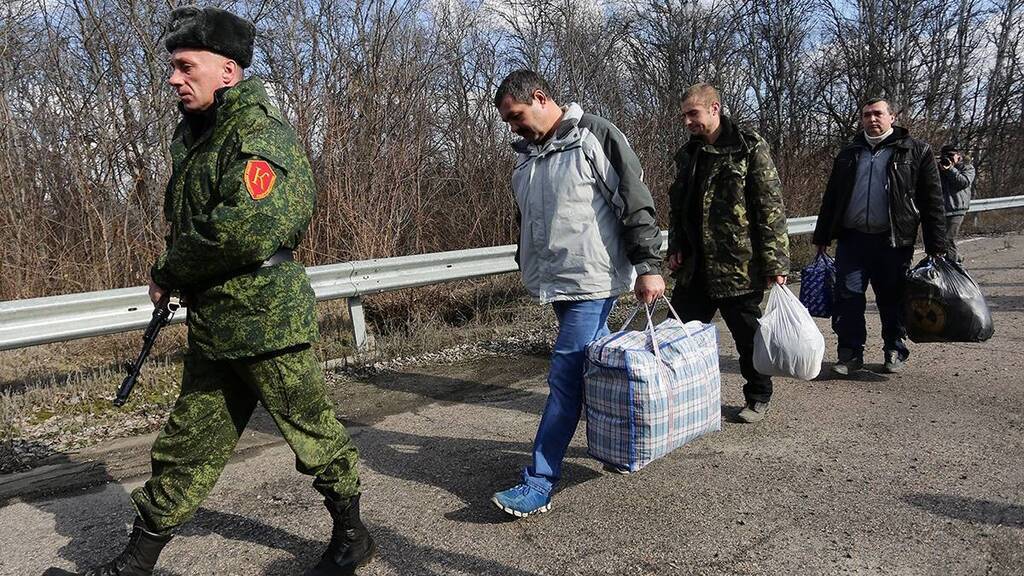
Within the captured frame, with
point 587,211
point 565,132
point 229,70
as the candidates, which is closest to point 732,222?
point 587,211

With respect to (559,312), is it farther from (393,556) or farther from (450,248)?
(450,248)

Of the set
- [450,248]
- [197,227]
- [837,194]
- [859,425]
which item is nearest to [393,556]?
[197,227]

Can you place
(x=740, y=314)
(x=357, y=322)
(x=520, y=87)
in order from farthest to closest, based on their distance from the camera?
(x=357, y=322)
(x=740, y=314)
(x=520, y=87)

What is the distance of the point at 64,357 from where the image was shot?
5.48 m

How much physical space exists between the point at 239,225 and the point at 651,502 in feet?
6.61

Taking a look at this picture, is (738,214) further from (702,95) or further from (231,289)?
(231,289)

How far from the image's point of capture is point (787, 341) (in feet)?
12.1

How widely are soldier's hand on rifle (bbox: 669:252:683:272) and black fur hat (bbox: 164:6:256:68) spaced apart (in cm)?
264

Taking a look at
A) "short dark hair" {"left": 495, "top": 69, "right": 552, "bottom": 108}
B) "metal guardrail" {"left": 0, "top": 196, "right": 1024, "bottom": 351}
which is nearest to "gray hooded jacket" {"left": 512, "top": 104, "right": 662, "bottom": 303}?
"short dark hair" {"left": 495, "top": 69, "right": 552, "bottom": 108}

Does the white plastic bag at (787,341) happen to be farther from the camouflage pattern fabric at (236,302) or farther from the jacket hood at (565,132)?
the camouflage pattern fabric at (236,302)

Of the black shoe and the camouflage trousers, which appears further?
the black shoe

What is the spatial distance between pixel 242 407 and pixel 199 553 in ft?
2.09

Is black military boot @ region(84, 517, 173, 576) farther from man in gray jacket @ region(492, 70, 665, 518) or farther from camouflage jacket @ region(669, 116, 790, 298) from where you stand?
camouflage jacket @ region(669, 116, 790, 298)

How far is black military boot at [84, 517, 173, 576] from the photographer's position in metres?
2.38
